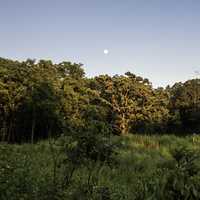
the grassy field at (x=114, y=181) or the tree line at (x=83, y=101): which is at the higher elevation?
the tree line at (x=83, y=101)

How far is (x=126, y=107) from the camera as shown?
166 ft

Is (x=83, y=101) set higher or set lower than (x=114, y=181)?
higher

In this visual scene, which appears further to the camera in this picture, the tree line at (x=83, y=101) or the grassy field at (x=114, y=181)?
the tree line at (x=83, y=101)

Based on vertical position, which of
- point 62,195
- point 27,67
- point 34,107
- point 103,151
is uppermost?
point 27,67

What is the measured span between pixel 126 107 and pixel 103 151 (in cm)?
4182

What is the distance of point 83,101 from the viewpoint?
4222 cm

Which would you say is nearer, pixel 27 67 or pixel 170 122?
pixel 27 67

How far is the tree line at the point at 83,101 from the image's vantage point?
39969 mm

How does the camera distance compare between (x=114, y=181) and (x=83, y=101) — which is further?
(x=83, y=101)

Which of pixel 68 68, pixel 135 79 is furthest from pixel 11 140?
pixel 135 79

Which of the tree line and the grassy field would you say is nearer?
the grassy field

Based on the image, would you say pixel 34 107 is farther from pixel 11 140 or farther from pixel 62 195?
pixel 62 195

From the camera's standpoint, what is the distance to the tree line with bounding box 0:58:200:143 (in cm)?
3997

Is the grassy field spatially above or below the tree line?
below
